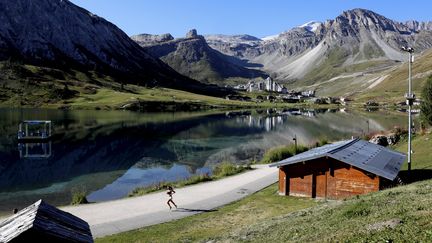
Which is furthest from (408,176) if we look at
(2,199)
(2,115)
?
(2,115)

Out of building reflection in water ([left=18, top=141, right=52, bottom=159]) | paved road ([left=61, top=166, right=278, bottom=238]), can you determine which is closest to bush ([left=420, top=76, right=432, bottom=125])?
paved road ([left=61, top=166, right=278, bottom=238])

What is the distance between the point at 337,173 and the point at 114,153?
5980 centimetres

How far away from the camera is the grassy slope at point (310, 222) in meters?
17.7

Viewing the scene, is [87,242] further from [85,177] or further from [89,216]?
[85,177]

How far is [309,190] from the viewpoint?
146 feet

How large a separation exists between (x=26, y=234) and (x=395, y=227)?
13.2 metres

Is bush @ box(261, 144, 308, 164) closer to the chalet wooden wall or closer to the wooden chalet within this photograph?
the wooden chalet

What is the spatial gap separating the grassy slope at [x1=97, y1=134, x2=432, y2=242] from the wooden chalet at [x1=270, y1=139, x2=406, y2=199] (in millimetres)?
1819

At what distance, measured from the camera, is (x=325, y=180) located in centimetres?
4388

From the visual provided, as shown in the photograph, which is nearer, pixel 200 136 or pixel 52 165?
pixel 52 165

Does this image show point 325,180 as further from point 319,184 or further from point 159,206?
point 159,206

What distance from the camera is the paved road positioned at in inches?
1473

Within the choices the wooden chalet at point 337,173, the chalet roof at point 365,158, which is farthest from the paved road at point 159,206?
the chalet roof at point 365,158

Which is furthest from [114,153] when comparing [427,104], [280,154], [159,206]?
[427,104]
